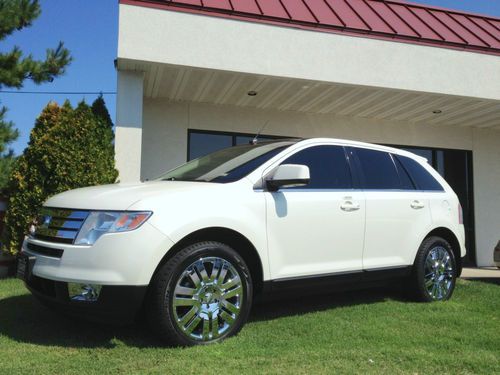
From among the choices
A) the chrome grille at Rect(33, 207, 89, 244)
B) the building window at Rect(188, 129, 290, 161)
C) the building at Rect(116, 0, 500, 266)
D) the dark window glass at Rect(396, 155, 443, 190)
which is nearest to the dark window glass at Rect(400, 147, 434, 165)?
the building at Rect(116, 0, 500, 266)

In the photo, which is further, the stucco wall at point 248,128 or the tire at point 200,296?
the stucco wall at point 248,128

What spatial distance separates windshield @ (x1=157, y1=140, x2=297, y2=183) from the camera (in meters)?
4.41

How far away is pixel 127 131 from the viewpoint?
7531mm

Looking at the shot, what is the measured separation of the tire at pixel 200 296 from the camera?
3.67 metres

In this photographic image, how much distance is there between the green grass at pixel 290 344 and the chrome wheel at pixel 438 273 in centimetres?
29

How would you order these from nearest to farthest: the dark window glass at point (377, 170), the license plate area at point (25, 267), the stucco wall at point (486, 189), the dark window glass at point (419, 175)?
the license plate area at point (25, 267) → the dark window glass at point (377, 170) → the dark window glass at point (419, 175) → the stucco wall at point (486, 189)

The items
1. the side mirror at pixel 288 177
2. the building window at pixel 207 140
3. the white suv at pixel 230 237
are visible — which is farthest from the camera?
the building window at pixel 207 140

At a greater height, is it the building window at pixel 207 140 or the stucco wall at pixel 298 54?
the stucco wall at pixel 298 54

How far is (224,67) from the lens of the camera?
25.2ft

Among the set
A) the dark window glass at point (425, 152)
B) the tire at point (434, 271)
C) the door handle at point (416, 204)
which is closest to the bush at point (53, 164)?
the door handle at point (416, 204)

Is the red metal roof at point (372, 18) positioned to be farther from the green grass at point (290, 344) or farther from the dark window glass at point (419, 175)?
the green grass at point (290, 344)

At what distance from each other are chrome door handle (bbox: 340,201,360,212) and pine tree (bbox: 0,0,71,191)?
8792 millimetres

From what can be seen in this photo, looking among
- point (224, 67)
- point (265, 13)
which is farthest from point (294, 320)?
point (265, 13)

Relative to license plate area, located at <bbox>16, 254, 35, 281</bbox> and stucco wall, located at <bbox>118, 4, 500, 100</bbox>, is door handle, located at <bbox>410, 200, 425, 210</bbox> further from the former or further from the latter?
license plate area, located at <bbox>16, 254, 35, 281</bbox>
